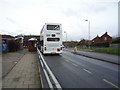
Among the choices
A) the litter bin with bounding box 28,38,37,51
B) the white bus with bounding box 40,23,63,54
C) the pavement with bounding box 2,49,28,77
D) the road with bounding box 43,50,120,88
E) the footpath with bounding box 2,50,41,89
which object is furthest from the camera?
the litter bin with bounding box 28,38,37,51

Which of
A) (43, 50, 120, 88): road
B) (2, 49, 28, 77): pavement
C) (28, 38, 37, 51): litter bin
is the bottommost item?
(43, 50, 120, 88): road

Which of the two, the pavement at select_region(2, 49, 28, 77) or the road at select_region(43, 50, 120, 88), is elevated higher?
the pavement at select_region(2, 49, 28, 77)

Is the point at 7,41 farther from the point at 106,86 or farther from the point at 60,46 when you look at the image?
the point at 106,86

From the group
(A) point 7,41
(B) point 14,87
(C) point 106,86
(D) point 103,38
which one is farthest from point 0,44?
(D) point 103,38

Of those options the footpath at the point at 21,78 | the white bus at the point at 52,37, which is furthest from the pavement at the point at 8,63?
the white bus at the point at 52,37

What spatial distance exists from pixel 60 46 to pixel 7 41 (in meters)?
13.5

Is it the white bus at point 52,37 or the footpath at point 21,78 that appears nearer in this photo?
the footpath at point 21,78

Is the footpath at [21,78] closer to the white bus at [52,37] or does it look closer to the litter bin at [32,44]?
the white bus at [52,37]

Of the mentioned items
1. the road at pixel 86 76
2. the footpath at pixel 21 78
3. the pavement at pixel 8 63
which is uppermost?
the pavement at pixel 8 63

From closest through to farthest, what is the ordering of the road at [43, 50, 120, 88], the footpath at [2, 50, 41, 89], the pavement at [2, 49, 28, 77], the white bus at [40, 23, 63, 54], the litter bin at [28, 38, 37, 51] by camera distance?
the footpath at [2, 50, 41, 89] → the road at [43, 50, 120, 88] → the pavement at [2, 49, 28, 77] → the white bus at [40, 23, 63, 54] → the litter bin at [28, 38, 37, 51]

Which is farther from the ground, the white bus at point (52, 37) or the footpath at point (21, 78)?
the white bus at point (52, 37)

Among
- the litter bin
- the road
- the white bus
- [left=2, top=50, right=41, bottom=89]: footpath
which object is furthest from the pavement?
the litter bin

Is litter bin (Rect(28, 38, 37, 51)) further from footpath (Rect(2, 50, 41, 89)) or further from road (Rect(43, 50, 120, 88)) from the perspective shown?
footpath (Rect(2, 50, 41, 89))

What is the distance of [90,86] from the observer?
597 cm
